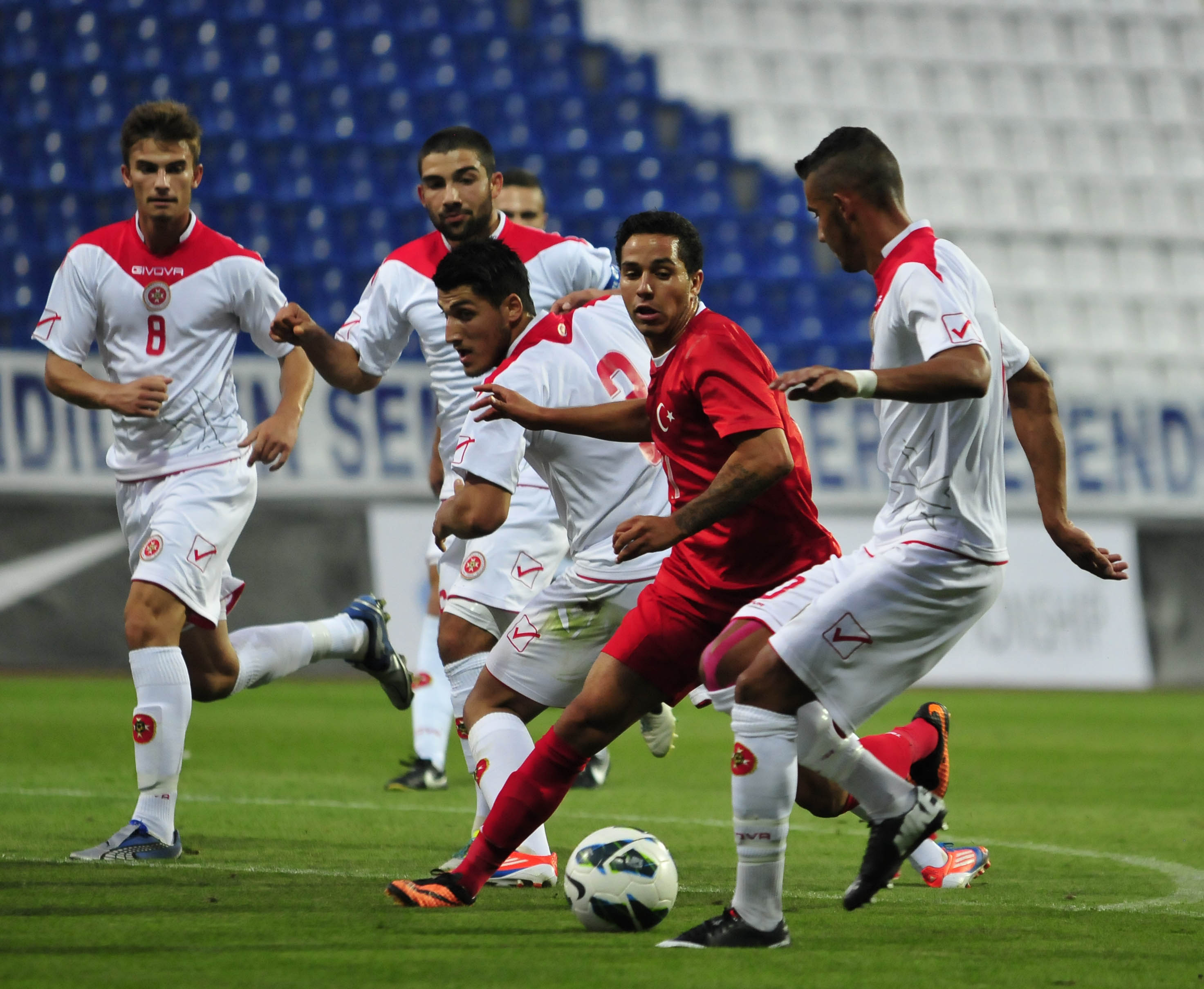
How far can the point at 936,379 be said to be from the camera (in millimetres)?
3361

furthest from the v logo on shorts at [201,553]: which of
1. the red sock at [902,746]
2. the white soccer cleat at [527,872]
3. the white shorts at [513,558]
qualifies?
the red sock at [902,746]

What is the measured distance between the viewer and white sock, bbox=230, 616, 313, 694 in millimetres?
5734

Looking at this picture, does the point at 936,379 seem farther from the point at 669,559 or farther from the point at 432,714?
the point at 432,714

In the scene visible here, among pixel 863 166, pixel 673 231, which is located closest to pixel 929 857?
pixel 673 231

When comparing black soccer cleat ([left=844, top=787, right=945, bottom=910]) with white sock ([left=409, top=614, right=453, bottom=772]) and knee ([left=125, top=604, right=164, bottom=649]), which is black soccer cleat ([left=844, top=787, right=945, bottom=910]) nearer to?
knee ([left=125, top=604, right=164, bottom=649])

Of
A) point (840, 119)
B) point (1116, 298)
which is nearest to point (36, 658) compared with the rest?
point (840, 119)

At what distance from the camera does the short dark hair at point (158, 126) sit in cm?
508

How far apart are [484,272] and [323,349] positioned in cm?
97

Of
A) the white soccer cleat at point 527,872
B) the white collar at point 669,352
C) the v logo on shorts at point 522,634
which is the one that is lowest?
the white soccer cleat at point 527,872

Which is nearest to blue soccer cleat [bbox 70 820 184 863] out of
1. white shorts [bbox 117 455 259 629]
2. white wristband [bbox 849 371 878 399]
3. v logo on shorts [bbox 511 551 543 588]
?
white shorts [bbox 117 455 259 629]

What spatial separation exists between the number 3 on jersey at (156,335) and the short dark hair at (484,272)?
119 centimetres

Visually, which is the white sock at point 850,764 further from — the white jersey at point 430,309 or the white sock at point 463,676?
the white jersey at point 430,309

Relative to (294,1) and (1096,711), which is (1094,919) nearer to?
(1096,711)

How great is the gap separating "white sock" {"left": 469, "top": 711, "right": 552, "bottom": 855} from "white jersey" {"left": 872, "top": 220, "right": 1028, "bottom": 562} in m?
1.17
